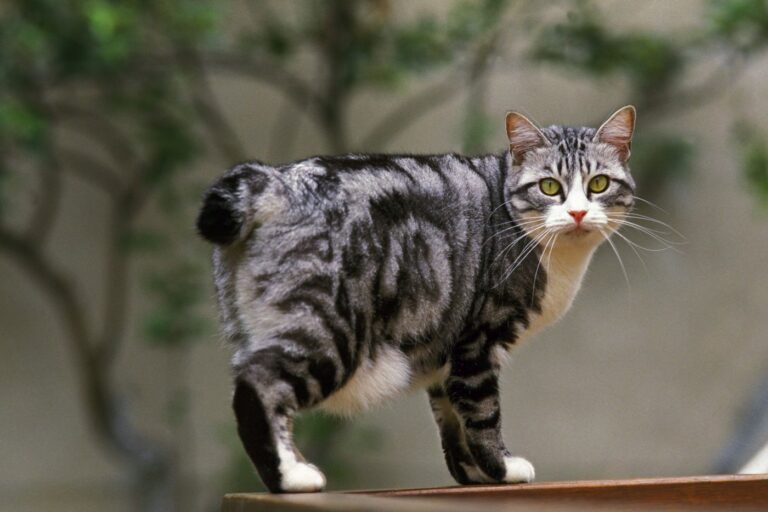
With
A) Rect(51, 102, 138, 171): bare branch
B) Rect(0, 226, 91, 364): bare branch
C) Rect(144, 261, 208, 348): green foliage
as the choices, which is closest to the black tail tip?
Rect(144, 261, 208, 348): green foliage

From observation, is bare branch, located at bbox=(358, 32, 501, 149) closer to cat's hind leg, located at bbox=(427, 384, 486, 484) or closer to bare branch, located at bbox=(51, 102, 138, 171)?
bare branch, located at bbox=(51, 102, 138, 171)

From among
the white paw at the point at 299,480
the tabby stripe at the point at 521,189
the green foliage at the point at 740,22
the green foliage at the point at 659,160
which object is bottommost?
the white paw at the point at 299,480

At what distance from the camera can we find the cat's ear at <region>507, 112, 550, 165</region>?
72.4 inches

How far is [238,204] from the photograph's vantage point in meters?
1.62

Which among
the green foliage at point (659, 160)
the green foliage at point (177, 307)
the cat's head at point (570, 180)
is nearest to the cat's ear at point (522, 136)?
the cat's head at point (570, 180)

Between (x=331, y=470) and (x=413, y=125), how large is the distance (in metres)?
1.52

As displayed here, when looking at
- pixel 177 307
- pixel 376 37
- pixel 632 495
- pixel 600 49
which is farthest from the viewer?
pixel 177 307

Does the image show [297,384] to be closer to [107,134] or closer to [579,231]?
[579,231]

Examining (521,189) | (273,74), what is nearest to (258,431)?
(521,189)

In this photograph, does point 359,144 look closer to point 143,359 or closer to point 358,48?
point 358,48

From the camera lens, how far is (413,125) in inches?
184

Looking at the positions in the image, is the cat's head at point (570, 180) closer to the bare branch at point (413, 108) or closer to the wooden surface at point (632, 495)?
the wooden surface at point (632, 495)

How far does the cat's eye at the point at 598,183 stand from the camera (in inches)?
71.3

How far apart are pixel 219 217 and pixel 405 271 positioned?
314 millimetres
